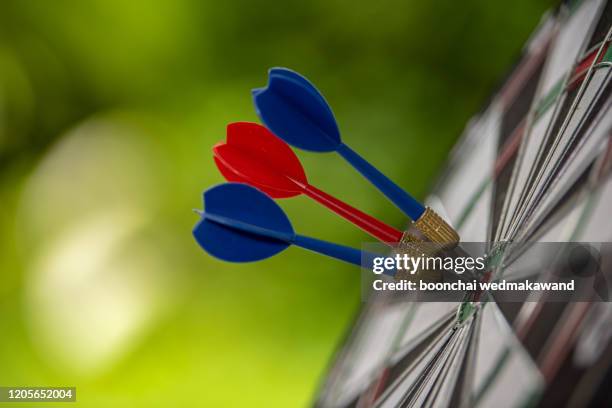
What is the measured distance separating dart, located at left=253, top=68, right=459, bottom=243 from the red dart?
0.06 ft

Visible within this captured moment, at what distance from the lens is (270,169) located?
0.37m

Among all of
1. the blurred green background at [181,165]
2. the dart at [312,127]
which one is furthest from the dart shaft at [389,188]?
the blurred green background at [181,165]

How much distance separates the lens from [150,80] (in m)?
1.11

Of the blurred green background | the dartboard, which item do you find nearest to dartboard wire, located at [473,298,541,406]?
the dartboard

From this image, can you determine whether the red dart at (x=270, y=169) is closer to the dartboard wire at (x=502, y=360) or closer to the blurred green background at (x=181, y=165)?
the dartboard wire at (x=502, y=360)

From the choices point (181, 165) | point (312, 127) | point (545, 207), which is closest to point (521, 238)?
point (545, 207)

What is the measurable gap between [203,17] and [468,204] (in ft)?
2.39

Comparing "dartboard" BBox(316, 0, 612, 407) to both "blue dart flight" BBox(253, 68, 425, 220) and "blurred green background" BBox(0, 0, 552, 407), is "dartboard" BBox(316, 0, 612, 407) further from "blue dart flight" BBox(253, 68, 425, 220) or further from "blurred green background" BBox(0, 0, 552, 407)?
"blurred green background" BBox(0, 0, 552, 407)

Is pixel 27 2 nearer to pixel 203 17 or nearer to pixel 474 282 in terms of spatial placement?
pixel 203 17

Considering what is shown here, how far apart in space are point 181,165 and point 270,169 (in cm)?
73

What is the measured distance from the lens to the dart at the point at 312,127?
335 mm

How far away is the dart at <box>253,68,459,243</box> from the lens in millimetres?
335

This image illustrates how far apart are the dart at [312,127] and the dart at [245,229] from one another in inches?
1.4

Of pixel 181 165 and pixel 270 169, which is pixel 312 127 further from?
pixel 181 165
